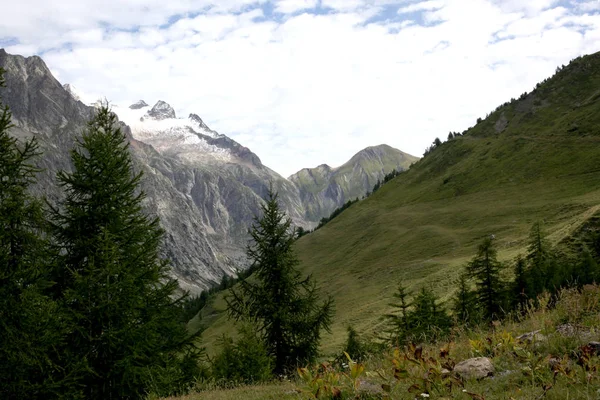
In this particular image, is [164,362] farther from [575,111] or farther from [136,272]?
[575,111]

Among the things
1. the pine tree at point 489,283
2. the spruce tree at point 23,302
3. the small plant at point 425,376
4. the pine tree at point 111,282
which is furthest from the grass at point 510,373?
the pine tree at point 489,283

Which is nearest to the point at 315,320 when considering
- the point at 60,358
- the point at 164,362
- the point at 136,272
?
the point at 164,362

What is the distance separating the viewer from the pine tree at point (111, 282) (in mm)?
12961

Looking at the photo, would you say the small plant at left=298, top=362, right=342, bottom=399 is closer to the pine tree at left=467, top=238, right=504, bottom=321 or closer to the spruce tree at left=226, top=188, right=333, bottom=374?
the spruce tree at left=226, top=188, right=333, bottom=374

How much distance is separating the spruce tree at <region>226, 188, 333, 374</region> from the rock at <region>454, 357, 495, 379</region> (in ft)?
52.5

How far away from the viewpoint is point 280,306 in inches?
891

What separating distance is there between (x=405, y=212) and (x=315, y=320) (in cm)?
10797

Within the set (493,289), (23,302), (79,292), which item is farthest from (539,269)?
(23,302)

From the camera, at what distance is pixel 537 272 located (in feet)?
97.2

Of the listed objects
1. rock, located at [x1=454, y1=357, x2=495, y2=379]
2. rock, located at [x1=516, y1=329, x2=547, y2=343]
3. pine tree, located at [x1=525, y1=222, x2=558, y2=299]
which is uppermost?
rock, located at [x1=454, y1=357, x2=495, y2=379]

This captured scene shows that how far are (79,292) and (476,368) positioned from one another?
11.7 metres

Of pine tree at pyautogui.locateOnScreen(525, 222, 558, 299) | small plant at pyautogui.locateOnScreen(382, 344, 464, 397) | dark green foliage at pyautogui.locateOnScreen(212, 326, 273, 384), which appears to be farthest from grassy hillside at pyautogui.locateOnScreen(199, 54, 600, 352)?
small plant at pyautogui.locateOnScreen(382, 344, 464, 397)

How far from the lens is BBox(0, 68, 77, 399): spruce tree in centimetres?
1150

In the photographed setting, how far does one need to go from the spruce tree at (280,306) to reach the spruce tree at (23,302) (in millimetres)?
10834
